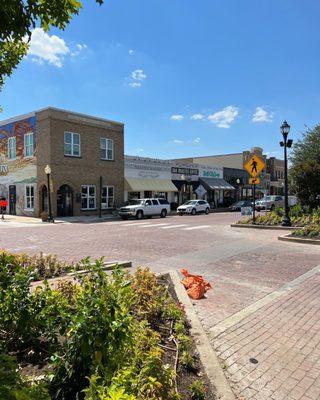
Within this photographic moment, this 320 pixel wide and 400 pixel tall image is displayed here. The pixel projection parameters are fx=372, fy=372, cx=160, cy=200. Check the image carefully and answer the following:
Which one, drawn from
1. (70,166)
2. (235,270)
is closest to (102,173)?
(70,166)

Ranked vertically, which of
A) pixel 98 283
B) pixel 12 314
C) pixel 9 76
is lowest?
pixel 12 314

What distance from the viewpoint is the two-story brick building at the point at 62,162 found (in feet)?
100

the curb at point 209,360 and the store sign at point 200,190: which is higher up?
the store sign at point 200,190

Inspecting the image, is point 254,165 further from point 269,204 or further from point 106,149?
point 269,204

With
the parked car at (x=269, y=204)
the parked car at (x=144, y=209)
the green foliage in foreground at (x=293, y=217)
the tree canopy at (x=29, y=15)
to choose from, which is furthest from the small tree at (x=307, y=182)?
the tree canopy at (x=29, y=15)

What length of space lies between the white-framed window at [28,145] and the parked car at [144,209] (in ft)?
30.8

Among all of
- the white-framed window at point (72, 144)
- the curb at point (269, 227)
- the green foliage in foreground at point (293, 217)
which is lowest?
the curb at point (269, 227)

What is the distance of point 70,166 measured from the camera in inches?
1236

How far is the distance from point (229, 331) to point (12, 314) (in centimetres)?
305

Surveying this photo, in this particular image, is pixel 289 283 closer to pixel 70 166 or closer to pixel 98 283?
pixel 98 283

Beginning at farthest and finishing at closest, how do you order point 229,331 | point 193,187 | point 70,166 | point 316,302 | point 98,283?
point 193,187 → point 70,166 → point 316,302 → point 229,331 → point 98,283

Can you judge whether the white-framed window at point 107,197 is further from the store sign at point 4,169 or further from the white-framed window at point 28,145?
the store sign at point 4,169

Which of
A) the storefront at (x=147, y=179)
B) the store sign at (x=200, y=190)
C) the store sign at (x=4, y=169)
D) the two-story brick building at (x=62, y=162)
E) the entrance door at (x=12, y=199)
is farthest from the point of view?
the store sign at (x=200, y=190)

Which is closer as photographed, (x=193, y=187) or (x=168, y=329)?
(x=168, y=329)
